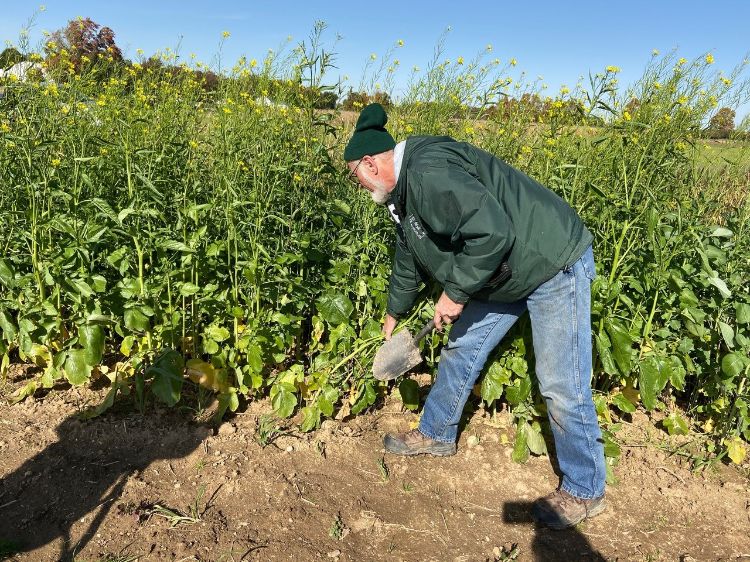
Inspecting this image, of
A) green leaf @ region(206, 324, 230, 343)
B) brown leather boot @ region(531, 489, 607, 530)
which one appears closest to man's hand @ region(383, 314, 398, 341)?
green leaf @ region(206, 324, 230, 343)

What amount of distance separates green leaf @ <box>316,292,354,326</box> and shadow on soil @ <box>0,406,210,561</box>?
870 mm

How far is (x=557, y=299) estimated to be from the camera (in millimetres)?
2357

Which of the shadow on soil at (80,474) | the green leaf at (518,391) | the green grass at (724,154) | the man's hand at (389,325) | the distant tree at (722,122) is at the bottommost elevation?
the shadow on soil at (80,474)

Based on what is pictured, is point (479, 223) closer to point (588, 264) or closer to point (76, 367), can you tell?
point (588, 264)

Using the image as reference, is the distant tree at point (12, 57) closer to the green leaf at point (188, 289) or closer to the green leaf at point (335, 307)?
the green leaf at point (188, 289)

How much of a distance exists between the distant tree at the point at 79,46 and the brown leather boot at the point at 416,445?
146 inches

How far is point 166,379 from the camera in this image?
283cm

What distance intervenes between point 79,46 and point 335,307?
13.6ft

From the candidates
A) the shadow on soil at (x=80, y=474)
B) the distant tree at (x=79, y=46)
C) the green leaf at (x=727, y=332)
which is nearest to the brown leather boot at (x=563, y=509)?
the green leaf at (x=727, y=332)

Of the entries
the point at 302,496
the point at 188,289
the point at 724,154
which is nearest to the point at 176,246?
the point at 188,289

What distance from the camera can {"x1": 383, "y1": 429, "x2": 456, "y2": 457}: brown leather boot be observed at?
9.91ft

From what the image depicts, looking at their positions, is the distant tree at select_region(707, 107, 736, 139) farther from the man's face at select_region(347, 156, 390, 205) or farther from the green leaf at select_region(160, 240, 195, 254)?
the green leaf at select_region(160, 240, 195, 254)

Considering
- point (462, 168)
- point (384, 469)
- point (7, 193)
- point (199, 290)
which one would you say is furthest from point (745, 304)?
point (7, 193)

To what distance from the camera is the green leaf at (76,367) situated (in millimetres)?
2801
